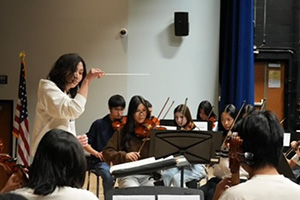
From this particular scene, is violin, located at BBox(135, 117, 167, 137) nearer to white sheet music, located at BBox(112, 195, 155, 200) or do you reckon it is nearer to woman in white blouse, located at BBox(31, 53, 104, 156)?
woman in white blouse, located at BBox(31, 53, 104, 156)

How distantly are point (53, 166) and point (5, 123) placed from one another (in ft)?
19.3

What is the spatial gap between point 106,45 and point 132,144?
353cm

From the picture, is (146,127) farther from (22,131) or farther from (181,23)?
(181,23)

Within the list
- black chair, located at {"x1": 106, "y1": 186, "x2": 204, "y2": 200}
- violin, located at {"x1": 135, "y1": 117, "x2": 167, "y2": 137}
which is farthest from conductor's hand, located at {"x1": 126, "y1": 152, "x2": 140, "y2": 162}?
black chair, located at {"x1": 106, "y1": 186, "x2": 204, "y2": 200}

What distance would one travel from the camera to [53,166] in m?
1.87

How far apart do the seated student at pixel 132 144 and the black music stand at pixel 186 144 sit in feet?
1.09

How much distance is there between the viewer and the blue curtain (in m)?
7.28

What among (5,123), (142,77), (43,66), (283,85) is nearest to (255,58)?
(283,85)

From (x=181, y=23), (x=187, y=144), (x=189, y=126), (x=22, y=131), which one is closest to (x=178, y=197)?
(x=187, y=144)

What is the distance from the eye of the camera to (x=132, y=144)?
4078 millimetres

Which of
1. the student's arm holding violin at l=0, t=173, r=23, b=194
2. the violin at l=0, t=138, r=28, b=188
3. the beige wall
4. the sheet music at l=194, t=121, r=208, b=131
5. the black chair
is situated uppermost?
the beige wall

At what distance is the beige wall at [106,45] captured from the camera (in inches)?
288

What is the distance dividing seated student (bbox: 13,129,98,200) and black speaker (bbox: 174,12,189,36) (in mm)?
5575

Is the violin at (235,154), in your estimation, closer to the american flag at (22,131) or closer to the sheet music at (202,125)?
the sheet music at (202,125)
